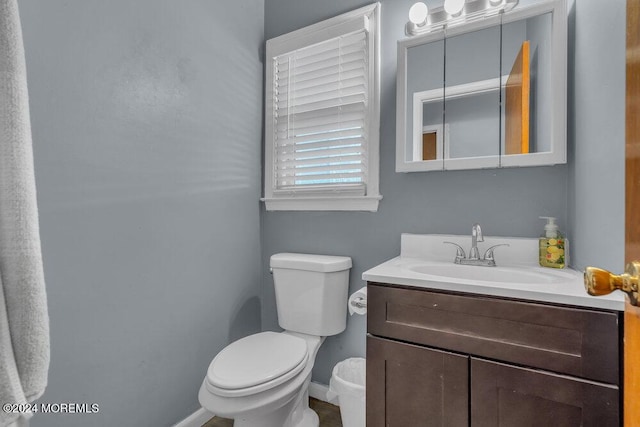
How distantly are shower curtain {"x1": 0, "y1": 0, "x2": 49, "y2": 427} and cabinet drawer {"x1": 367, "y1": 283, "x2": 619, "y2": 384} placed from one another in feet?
2.97

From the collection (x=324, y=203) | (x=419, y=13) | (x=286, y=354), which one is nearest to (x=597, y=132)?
(x=419, y=13)

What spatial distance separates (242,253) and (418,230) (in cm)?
99

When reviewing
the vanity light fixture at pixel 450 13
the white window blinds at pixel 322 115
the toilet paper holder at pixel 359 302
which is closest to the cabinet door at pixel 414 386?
the toilet paper holder at pixel 359 302

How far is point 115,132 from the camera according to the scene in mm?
1266

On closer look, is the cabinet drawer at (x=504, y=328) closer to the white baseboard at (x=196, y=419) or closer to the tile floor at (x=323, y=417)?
the tile floor at (x=323, y=417)

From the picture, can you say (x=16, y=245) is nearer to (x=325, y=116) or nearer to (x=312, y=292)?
(x=312, y=292)

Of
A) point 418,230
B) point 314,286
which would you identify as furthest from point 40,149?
point 418,230

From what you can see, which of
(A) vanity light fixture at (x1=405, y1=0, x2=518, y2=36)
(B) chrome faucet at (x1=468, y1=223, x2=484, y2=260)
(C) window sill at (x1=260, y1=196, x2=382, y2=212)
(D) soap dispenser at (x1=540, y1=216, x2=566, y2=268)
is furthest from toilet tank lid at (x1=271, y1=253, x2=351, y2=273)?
(A) vanity light fixture at (x1=405, y1=0, x2=518, y2=36)

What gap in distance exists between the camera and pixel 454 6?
138 centimetres

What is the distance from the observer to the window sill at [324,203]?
1.67 meters

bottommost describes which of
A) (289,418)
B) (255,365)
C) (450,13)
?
(289,418)

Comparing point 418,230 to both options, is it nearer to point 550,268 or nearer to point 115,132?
point 550,268

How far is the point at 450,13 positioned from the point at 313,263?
4.16 feet

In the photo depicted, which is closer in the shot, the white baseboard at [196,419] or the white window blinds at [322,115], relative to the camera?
the white baseboard at [196,419]
